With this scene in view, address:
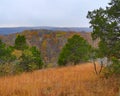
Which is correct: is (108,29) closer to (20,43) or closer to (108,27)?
(108,27)

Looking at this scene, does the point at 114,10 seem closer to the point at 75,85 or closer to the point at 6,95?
the point at 75,85

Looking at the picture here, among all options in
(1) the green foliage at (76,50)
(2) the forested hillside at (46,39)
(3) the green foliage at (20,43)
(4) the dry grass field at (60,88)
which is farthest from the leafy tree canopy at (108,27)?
(2) the forested hillside at (46,39)

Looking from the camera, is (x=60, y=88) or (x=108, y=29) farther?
(x=108, y=29)

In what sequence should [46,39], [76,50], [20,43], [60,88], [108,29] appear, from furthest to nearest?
1. [46,39]
2. [20,43]
3. [76,50]
4. [108,29]
5. [60,88]

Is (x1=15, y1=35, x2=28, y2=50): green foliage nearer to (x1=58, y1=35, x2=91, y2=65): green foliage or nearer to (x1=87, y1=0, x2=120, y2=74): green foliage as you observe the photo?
(x1=58, y1=35, x2=91, y2=65): green foliage

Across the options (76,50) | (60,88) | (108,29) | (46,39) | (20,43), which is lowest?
(46,39)

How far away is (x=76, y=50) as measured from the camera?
28766mm

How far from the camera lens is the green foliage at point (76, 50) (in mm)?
28156

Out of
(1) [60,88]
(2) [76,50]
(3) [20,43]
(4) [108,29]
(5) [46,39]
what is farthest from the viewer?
(5) [46,39]

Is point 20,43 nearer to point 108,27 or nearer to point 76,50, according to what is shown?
point 76,50

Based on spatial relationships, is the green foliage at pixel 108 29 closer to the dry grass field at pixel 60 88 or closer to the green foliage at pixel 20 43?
the dry grass field at pixel 60 88

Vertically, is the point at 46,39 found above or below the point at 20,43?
below

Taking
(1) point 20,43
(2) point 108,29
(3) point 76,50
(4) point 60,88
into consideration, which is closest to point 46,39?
(1) point 20,43

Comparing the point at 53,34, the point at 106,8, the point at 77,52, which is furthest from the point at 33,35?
the point at 106,8
